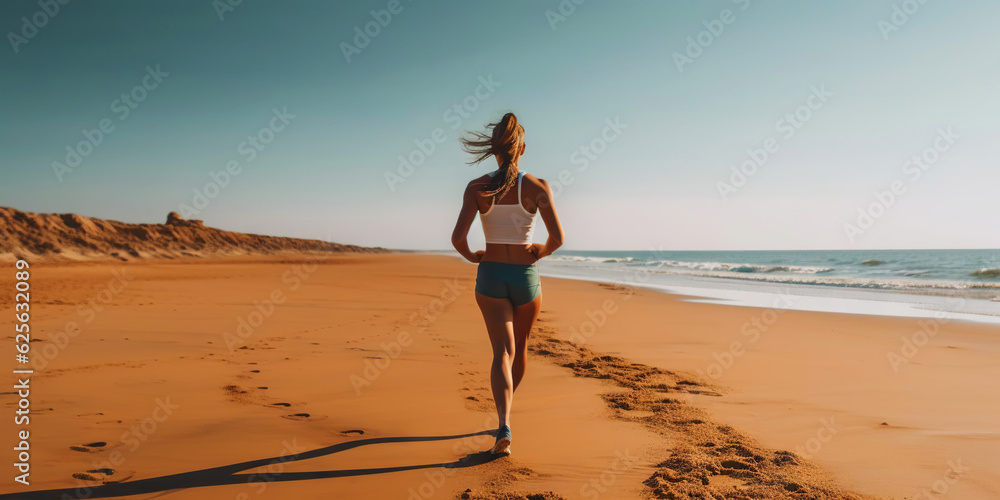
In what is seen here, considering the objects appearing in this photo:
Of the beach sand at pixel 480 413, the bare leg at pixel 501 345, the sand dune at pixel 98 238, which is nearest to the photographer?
the beach sand at pixel 480 413

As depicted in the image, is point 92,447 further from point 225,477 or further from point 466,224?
point 466,224

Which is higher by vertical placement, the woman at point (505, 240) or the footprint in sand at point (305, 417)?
the woman at point (505, 240)

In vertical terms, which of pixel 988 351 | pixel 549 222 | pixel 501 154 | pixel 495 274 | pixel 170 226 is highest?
pixel 170 226

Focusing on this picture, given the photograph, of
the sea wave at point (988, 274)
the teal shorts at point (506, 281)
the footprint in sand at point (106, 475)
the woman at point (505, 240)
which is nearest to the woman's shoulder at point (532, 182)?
the woman at point (505, 240)

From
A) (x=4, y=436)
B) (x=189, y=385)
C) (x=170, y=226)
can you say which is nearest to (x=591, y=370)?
(x=189, y=385)

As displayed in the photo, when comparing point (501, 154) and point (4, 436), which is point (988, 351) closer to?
point (501, 154)

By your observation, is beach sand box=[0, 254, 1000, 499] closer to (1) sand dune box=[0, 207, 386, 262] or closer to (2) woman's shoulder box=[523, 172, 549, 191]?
(2) woman's shoulder box=[523, 172, 549, 191]

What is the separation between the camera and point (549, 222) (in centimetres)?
315

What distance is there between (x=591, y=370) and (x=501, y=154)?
308 cm

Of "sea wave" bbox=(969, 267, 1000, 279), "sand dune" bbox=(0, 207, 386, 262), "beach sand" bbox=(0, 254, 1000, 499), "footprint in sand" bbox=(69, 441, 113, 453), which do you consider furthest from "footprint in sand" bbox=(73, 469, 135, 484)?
"sea wave" bbox=(969, 267, 1000, 279)

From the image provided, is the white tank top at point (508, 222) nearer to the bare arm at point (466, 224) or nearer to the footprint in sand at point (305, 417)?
the bare arm at point (466, 224)

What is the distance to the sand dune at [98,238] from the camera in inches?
1037

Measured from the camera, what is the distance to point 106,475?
255 cm

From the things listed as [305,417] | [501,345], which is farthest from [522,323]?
[305,417]
